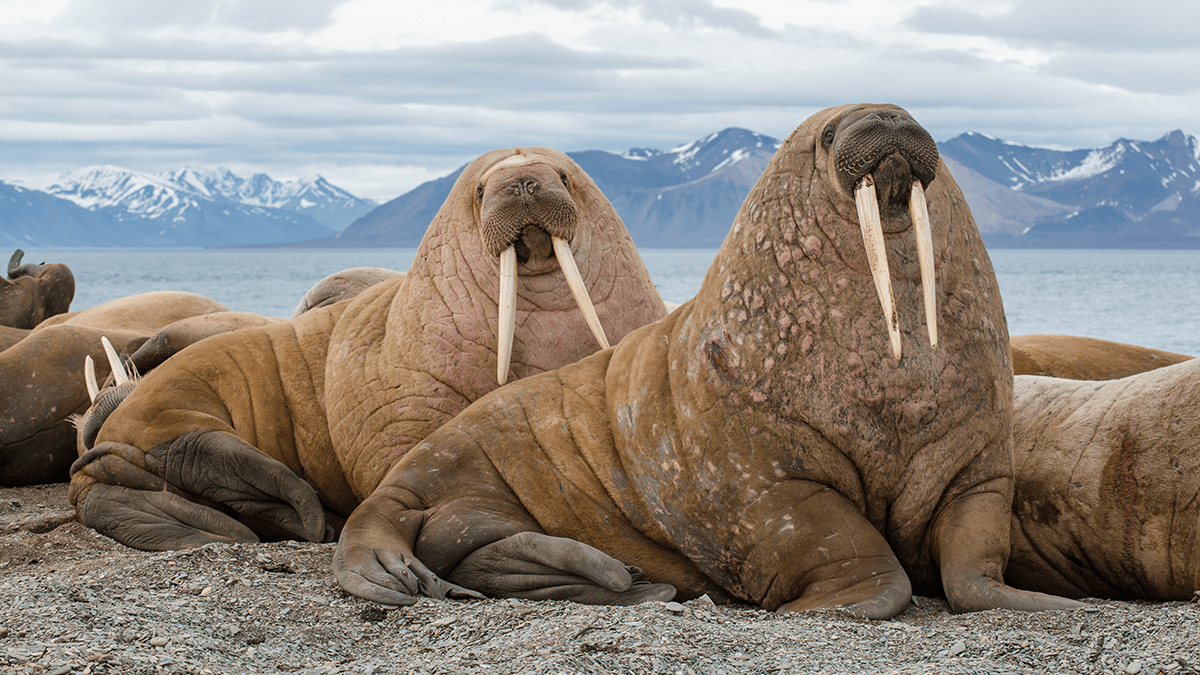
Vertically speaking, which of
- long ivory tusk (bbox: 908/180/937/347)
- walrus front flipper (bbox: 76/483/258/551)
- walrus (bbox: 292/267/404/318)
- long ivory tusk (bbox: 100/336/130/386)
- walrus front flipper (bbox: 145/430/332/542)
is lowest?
walrus front flipper (bbox: 76/483/258/551)

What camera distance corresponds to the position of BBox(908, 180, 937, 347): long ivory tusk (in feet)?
11.4

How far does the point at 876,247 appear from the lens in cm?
355

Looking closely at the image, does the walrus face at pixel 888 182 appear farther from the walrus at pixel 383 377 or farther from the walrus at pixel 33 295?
the walrus at pixel 33 295

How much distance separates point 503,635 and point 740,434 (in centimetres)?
105

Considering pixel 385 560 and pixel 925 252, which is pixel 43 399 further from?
pixel 925 252

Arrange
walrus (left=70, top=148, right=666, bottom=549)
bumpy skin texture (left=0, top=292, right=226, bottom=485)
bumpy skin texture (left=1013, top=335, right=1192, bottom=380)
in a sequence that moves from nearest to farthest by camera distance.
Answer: walrus (left=70, top=148, right=666, bottom=549)
bumpy skin texture (left=1013, top=335, right=1192, bottom=380)
bumpy skin texture (left=0, top=292, right=226, bottom=485)

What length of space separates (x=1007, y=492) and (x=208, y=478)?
349 cm

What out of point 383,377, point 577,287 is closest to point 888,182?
point 577,287

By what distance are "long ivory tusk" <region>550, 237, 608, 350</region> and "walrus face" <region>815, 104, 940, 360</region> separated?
53.4 inches

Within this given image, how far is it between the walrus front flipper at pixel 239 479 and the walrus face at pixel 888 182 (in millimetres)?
2868

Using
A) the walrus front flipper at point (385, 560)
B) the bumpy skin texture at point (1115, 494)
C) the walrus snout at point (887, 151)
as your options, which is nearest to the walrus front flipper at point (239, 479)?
the walrus front flipper at point (385, 560)

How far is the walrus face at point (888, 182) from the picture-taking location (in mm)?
3525

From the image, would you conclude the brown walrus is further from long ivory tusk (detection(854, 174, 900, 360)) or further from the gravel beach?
the gravel beach

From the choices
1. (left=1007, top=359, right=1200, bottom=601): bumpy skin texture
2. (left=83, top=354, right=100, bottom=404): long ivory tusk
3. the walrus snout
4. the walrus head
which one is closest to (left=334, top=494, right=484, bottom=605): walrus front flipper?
the walrus snout
